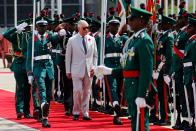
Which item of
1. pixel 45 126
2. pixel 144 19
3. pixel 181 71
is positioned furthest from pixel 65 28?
pixel 144 19

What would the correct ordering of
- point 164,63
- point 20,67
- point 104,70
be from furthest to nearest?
point 20,67
point 164,63
point 104,70

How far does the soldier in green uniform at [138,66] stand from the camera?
8086mm

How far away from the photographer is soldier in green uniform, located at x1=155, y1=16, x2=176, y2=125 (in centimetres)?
1280

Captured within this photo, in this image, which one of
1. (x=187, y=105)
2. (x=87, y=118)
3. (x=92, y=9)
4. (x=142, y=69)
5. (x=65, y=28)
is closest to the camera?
(x=142, y=69)

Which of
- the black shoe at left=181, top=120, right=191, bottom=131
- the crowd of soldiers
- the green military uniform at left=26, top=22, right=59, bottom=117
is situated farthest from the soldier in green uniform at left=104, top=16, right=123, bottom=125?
the black shoe at left=181, top=120, right=191, bottom=131

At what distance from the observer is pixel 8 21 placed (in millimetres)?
48938

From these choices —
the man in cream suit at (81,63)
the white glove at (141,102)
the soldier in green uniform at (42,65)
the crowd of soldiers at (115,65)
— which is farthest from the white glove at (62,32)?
the white glove at (141,102)

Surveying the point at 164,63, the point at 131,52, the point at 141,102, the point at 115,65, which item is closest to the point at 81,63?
the point at 115,65

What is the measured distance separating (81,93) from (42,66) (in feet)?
4.11

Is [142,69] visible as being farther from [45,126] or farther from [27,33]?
[27,33]

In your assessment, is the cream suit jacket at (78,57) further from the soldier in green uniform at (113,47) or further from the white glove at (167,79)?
the white glove at (167,79)

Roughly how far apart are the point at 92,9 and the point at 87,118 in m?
33.6

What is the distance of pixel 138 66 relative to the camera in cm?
830

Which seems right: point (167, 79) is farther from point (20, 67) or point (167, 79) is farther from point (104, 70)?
point (104, 70)
